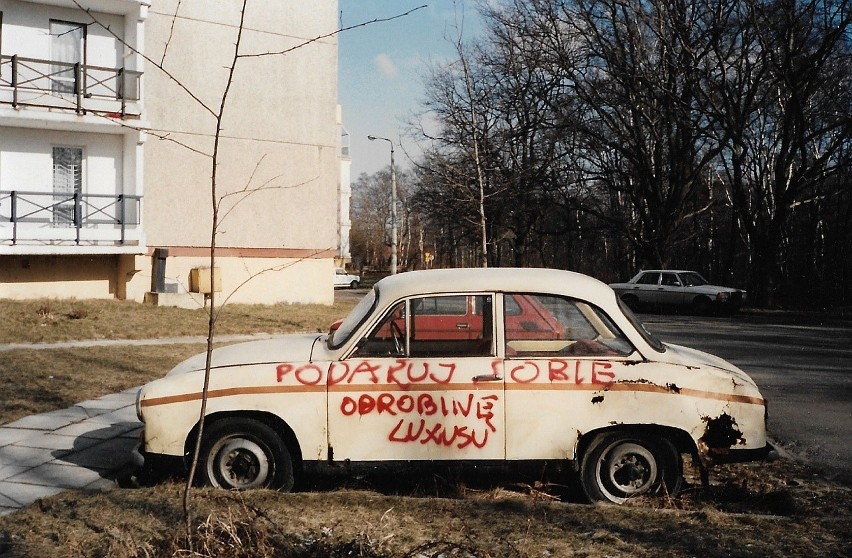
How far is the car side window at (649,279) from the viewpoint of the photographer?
29250mm

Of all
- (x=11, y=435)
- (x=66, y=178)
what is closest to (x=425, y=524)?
(x=11, y=435)

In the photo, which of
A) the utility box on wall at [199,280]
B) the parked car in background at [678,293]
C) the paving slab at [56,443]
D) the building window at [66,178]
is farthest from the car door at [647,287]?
the paving slab at [56,443]

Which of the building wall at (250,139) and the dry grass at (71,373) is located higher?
the building wall at (250,139)

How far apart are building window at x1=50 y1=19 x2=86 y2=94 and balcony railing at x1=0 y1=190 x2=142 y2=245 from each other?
9.72 ft

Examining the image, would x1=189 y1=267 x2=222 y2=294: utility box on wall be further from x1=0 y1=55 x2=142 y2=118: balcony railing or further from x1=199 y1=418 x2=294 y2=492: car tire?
x1=199 y1=418 x2=294 y2=492: car tire

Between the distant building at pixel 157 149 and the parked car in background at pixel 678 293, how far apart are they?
10.7m

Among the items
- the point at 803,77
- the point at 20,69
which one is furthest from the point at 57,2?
the point at 803,77

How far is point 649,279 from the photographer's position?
29.5m

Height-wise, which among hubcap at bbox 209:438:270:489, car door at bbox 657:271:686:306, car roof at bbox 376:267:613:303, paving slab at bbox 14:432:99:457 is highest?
car door at bbox 657:271:686:306

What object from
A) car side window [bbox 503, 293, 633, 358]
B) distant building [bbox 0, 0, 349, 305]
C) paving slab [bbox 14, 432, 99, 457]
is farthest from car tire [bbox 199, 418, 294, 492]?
distant building [bbox 0, 0, 349, 305]

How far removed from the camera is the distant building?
21.4 metres

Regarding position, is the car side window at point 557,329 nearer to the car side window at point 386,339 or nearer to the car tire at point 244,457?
the car side window at point 386,339

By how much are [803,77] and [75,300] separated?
2368 centimetres

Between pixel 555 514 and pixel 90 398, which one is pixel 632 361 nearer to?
pixel 555 514
